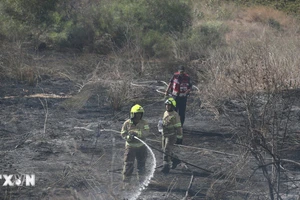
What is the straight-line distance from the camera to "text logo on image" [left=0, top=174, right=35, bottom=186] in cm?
900

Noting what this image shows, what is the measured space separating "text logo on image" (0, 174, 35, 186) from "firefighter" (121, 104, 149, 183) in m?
1.59

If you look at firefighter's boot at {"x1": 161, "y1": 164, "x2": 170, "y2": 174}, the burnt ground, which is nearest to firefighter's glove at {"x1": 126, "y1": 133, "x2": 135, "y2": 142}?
the burnt ground

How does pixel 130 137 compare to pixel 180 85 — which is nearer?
pixel 130 137

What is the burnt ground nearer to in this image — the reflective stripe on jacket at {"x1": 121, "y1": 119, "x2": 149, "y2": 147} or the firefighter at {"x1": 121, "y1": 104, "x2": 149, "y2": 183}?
the firefighter at {"x1": 121, "y1": 104, "x2": 149, "y2": 183}

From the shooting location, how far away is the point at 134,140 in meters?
9.85

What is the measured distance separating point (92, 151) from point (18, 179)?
336cm

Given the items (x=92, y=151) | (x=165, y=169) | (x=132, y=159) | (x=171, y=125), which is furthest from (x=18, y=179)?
A: (x=92, y=151)

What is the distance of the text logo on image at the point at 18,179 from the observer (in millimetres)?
8995

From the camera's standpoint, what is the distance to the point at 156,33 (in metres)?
26.4

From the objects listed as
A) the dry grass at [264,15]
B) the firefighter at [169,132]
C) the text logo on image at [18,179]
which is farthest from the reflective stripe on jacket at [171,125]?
the dry grass at [264,15]

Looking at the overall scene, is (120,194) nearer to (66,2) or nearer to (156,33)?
(156,33)

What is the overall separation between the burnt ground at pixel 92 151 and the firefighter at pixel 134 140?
0.31m

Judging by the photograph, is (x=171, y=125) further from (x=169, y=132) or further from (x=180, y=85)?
(x=180, y=85)

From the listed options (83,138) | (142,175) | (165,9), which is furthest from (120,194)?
(165,9)
